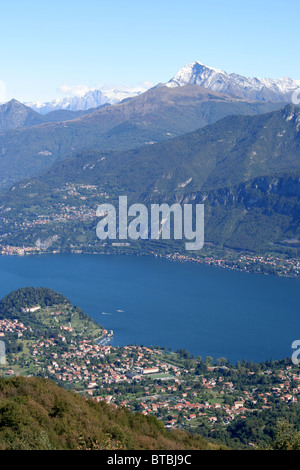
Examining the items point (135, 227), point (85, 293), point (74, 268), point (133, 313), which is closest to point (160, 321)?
point (133, 313)

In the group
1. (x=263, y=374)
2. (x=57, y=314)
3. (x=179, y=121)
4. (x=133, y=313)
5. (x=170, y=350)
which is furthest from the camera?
(x=179, y=121)

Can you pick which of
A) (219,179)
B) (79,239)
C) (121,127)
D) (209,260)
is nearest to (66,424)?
(209,260)

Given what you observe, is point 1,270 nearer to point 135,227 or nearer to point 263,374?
point 135,227

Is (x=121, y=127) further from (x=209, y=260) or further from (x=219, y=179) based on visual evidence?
(x=209, y=260)

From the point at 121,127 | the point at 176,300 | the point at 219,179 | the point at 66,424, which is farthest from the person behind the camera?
the point at 121,127

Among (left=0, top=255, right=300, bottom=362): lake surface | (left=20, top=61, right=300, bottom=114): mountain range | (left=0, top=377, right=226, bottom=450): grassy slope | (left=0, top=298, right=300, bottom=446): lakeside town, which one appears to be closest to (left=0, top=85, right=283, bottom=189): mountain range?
(left=20, top=61, right=300, bottom=114): mountain range

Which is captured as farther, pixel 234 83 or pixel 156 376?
pixel 234 83
